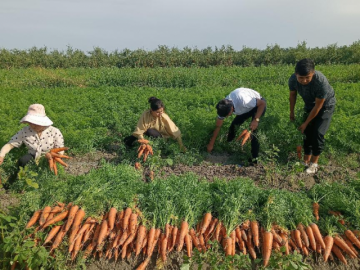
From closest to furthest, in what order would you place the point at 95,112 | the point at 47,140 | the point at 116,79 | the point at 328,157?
the point at 47,140, the point at 328,157, the point at 95,112, the point at 116,79

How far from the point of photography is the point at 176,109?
333 inches

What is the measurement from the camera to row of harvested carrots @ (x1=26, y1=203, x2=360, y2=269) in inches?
148

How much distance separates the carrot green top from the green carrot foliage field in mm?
251

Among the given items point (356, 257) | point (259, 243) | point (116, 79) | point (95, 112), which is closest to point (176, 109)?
point (95, 112)

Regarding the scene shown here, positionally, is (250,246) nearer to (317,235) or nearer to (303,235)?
(303,235)

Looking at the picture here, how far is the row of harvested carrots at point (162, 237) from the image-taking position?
12.3ft

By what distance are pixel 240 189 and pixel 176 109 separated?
14.8 feet

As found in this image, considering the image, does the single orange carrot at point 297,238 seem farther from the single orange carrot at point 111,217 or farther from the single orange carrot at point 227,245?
the single orange carrot at point 111,217

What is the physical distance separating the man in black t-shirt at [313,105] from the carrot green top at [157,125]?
7.98ft

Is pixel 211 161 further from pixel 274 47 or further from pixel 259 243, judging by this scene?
pixel 274 47

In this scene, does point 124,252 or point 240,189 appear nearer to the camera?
point 124,252

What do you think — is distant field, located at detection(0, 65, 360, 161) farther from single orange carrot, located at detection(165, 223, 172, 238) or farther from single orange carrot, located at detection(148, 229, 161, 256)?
single orange carrot, located at detection(148, 229, 161, 256)

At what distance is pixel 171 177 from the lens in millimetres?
4812

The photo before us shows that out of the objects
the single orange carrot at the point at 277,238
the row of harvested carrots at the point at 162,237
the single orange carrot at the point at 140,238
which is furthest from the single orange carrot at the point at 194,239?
the single orange carrot at the point at 277,238
